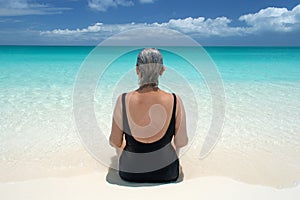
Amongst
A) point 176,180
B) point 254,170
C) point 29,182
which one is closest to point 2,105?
point 29,182

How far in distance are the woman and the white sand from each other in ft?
0.49

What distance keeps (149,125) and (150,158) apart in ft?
0.93

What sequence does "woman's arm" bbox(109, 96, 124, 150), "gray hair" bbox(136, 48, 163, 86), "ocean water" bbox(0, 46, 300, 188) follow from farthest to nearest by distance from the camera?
"ocean water" bbox(0, 46, 300, 188) < "woman's arm" bbox(109, 96, 124, 150) < "gray hair" bbox(136, 48, 163, 86)

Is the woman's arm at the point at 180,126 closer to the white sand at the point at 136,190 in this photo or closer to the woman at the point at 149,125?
the woman at the point at 149,125

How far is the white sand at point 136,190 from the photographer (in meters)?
2.46

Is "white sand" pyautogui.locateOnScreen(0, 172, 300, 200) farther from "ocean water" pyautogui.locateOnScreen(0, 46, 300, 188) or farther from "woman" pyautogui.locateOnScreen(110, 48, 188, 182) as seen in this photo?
"ocean water" pyautogui.locateOnScreen(0, 46, 300, 188)

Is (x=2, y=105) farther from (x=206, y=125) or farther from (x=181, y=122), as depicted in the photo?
(x=181, y=122)

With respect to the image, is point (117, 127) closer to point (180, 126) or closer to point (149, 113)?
point (149, 113)

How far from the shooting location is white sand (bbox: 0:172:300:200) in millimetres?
2465

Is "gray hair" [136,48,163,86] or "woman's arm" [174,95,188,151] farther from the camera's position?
"woman's arm" [174,95,188,151]

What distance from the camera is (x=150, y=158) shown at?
8.58ft

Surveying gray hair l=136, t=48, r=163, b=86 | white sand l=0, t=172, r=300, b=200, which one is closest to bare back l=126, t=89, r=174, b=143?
gray hair l=136, t=48, r=163, b=86

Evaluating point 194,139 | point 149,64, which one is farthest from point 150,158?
point 194,139

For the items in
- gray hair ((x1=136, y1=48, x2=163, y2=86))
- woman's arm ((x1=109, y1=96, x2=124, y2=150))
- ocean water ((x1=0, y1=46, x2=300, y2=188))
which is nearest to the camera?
gray hair ((x1=136, y1=48, x2=163, y2=86))
